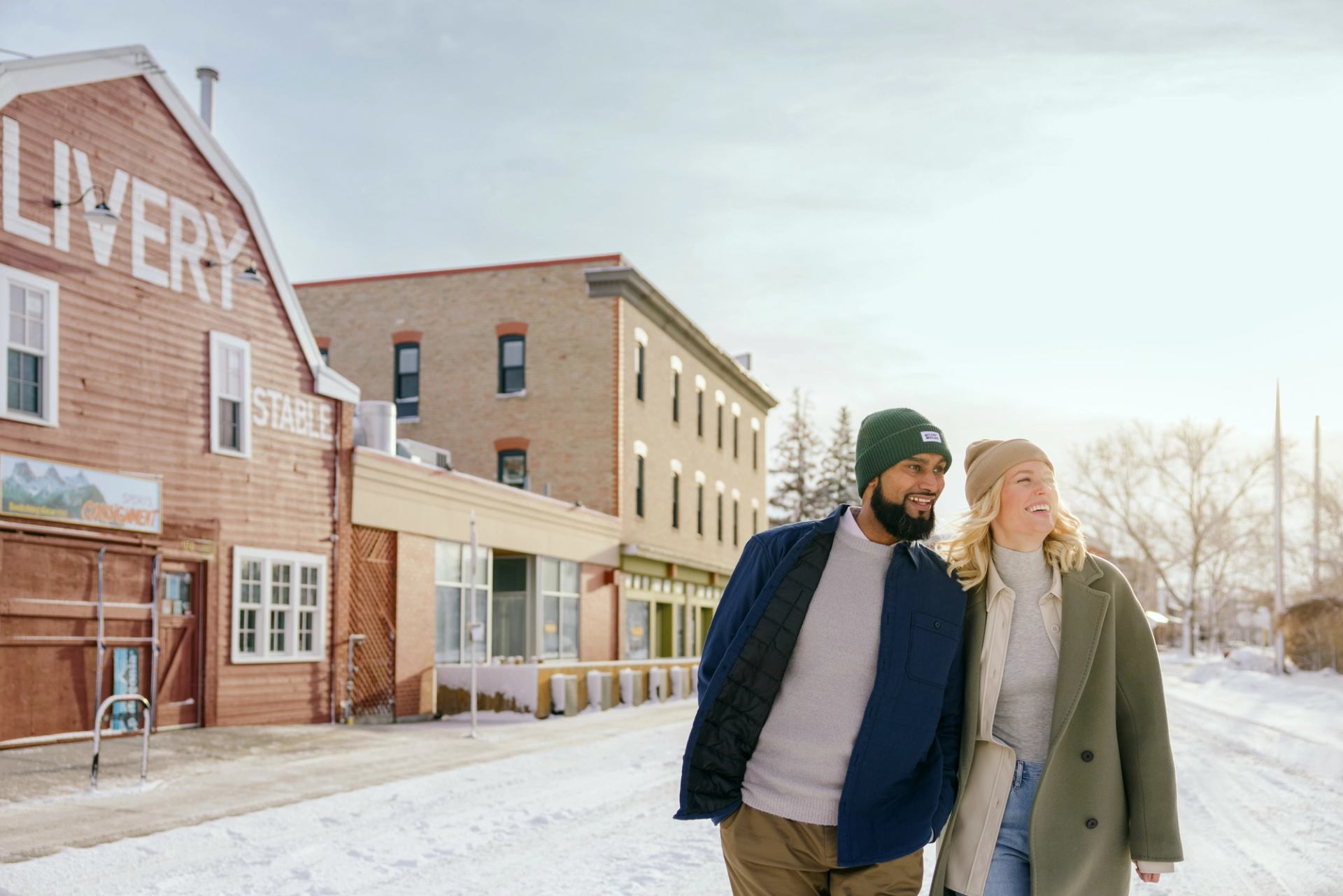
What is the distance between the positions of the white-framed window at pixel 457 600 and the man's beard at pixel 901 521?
18.9 m

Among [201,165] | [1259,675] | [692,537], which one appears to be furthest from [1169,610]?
[201,165]

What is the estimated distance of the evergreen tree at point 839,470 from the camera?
3059 inches

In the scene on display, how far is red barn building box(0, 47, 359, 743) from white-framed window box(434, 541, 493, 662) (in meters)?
3.01

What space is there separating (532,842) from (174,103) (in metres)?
12.2

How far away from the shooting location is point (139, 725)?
1611 centimetres

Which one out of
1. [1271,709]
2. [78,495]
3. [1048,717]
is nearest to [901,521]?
[1048,717]

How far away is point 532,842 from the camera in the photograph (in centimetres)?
916

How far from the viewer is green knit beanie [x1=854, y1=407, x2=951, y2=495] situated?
3953mm

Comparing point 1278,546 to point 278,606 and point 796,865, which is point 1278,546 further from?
point 796,865

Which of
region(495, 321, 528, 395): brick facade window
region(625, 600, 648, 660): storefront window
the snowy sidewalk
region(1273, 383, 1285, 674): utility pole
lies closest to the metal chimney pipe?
the snowy sidewalk

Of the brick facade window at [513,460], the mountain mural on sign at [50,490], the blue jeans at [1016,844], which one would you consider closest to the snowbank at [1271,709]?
the blue jeans at [1016,844]

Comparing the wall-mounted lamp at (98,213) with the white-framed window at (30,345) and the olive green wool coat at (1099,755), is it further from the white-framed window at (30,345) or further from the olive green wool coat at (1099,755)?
the olive green wool coat at (1099,755)

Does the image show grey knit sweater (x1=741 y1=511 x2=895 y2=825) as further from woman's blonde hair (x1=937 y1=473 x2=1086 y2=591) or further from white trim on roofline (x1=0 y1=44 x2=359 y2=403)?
white trim on roofline (x1=0 y1=44 x2=359 y2=403)

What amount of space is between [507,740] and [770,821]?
46.5 ft
